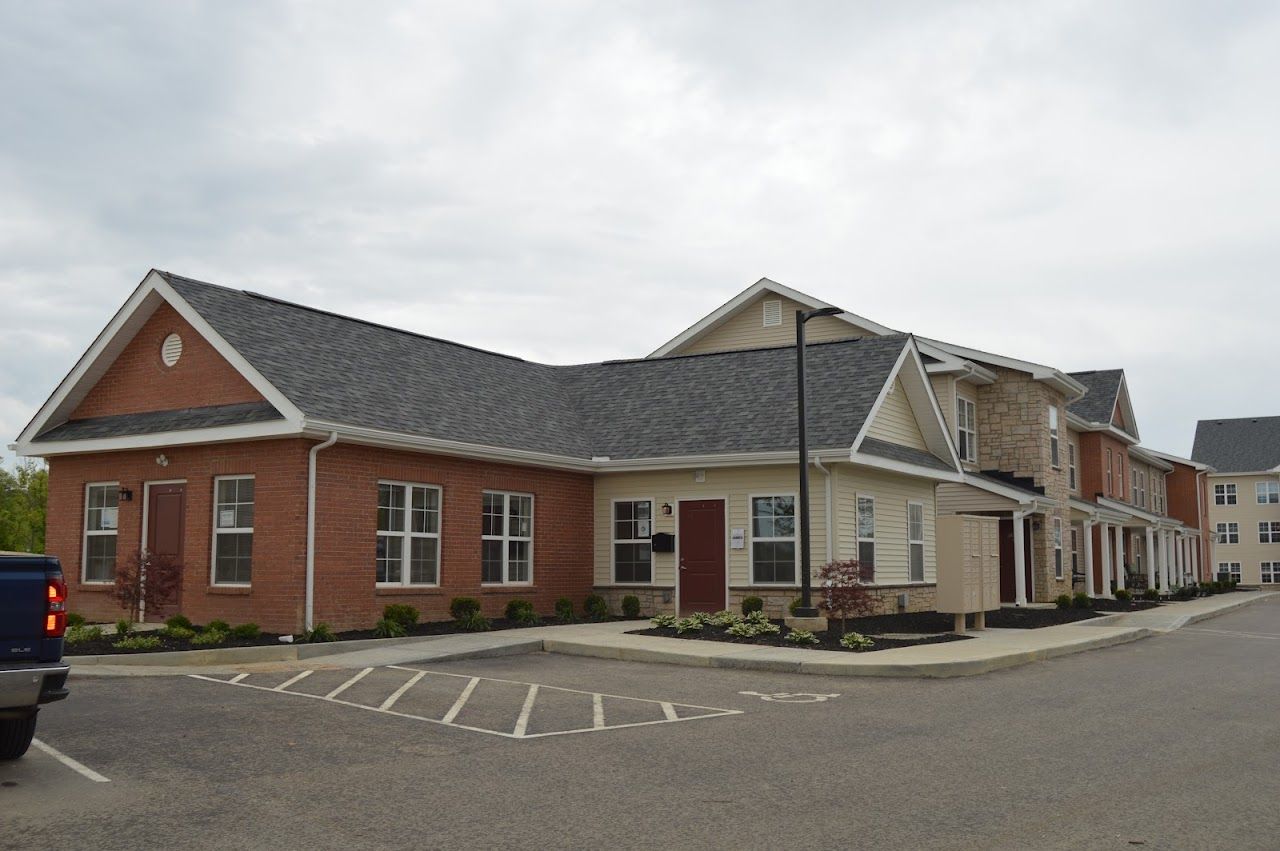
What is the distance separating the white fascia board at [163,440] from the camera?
56.8 feet

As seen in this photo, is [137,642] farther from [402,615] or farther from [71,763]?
[71,763]

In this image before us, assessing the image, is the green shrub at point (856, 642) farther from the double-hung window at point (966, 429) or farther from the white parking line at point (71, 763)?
the double-hung window at point (966, 429)

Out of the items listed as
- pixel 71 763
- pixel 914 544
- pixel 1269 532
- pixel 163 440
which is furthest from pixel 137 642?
pixel 1269 532

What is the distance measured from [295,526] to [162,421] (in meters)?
3.88

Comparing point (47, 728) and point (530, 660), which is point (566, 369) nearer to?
point (530, 660)

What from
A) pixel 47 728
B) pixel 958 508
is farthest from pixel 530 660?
pixel 958 508

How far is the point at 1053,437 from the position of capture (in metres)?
33.9

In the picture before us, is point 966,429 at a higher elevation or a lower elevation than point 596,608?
higher

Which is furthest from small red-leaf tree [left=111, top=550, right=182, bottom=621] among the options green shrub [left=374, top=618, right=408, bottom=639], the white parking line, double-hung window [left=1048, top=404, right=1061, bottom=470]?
double-hung window [left=1048, top=404, right=1061, bottom=470]

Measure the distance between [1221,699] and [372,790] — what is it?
10009mm

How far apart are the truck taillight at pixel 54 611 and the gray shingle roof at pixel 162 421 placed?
902 centimetres

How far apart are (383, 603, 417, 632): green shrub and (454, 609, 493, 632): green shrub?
0.92 metres

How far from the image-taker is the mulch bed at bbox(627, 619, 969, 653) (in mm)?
17500

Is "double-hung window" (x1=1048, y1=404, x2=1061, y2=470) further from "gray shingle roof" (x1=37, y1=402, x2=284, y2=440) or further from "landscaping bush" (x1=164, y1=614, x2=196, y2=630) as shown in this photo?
"landscaping bush" (x1=164, y1=614, x2=196, y2=630)
